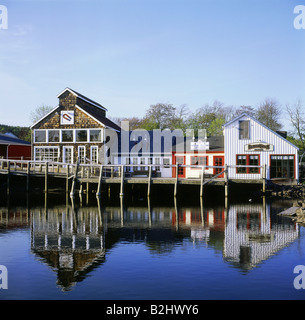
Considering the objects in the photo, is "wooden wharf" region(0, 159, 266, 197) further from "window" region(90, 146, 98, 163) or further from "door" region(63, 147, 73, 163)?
"door" region(63, 147, 73, 163)

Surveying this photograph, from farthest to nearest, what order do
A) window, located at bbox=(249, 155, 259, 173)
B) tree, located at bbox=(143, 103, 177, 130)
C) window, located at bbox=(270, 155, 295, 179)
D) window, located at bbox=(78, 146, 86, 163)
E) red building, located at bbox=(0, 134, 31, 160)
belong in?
tree, located at bbox=(143, 103, 177, 130) < red building, located at bbox=(0, 134, 31, 160) < window, located at bbox=(78, 146, 86, 163) < window, located at bbox=(249, 155, 259, 173) < window, located at bbox=(270, 155, 295, 179)

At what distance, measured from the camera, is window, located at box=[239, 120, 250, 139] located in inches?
1296

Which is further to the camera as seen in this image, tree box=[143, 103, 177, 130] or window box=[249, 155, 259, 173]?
tree box=[143, 103, 177, 130]

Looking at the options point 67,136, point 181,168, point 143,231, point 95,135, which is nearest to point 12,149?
point 67,136

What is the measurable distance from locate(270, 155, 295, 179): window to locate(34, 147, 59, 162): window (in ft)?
74.4

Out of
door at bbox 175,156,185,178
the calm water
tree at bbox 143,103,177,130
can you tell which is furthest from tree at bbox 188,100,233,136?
the calm water

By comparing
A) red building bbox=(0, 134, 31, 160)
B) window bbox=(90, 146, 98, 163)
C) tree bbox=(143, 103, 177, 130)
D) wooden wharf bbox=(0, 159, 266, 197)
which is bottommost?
wooden wharf bbox=(0, 159, 266, 197)

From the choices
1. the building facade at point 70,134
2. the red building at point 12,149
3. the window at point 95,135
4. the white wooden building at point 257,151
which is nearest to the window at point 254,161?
the white wooden building at point 257,151

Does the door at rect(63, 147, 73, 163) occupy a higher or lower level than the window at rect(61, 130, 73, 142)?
lower

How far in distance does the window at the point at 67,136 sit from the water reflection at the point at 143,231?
15.9 metres

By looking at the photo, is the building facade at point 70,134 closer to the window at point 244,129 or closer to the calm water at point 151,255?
the window at point 244,129
